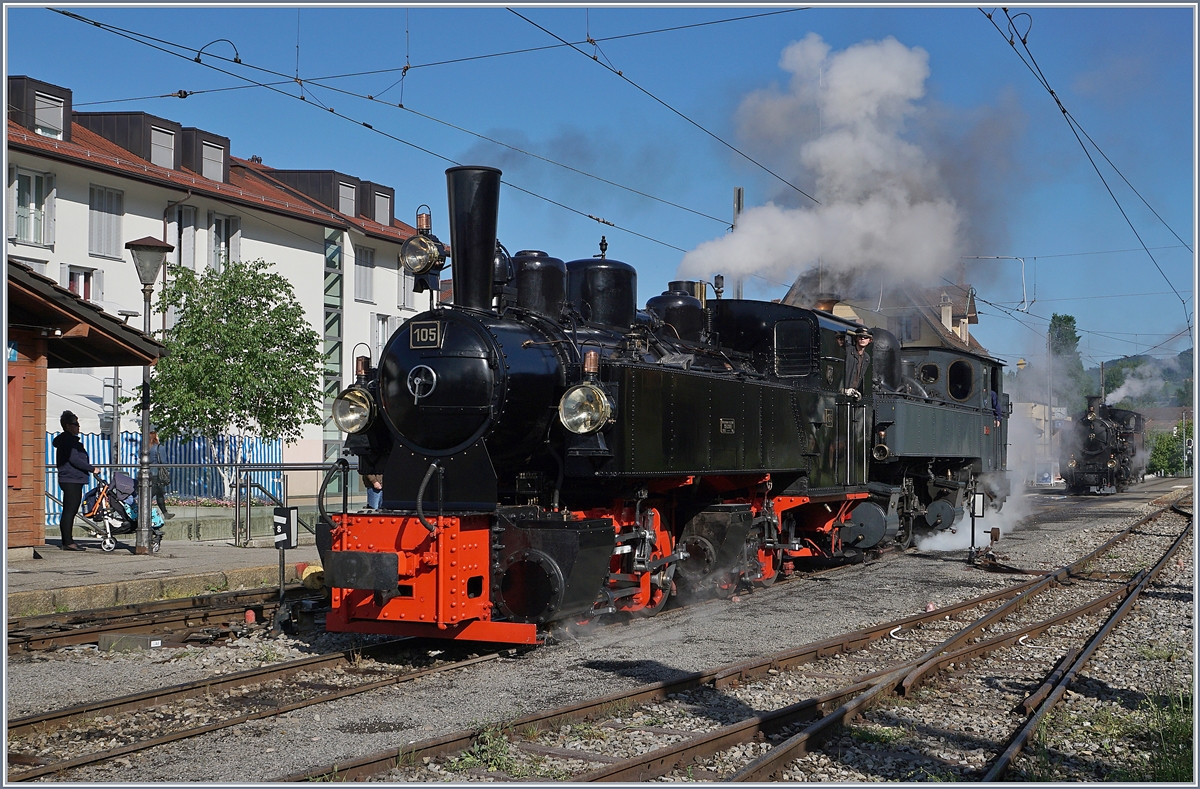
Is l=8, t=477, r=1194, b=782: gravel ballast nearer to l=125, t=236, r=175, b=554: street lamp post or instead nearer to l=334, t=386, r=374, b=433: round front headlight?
l=334, t=386, r=374, b=433: round front headlight

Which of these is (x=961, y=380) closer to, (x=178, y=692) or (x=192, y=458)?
(x=178, y=692)

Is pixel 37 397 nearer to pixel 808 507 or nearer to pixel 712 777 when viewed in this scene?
pixel 808 507

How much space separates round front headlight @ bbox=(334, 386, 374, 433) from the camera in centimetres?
837

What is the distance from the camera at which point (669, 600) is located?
10.4m

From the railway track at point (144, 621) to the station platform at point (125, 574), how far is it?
0.44m

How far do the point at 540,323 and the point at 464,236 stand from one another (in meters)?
0.92

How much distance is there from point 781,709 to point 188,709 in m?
3.39

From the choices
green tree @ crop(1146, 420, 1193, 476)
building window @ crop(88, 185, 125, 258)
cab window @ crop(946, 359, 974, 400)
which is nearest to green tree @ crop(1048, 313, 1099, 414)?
green tree @ crop(1146, 420, 1193, 476)

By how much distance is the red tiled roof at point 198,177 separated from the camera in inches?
974

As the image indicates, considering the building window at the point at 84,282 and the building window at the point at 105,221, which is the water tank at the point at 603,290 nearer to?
the building window at the point at 84,282

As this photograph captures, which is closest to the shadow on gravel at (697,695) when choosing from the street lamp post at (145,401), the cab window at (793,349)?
the cab window at (793,349)

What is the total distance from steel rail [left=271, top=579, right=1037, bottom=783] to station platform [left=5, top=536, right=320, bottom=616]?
15.1 ft

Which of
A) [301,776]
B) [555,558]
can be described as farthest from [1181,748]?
[301,776]

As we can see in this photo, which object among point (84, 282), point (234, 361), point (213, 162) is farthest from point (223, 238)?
point (234, 361)
